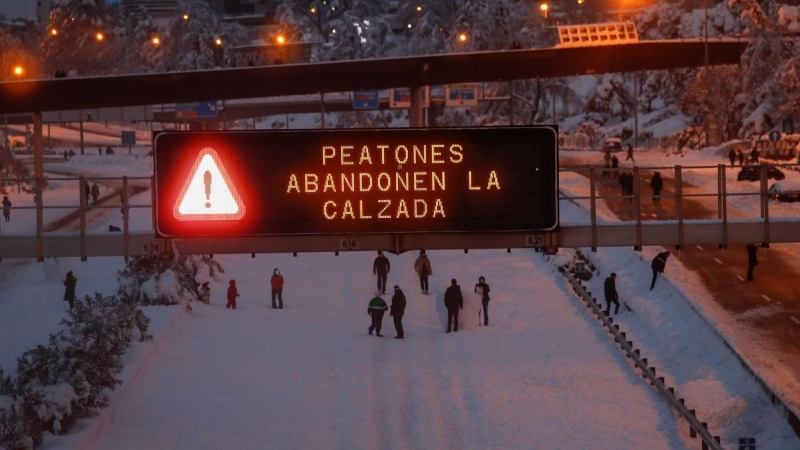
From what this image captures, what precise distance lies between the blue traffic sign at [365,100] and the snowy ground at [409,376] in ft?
101

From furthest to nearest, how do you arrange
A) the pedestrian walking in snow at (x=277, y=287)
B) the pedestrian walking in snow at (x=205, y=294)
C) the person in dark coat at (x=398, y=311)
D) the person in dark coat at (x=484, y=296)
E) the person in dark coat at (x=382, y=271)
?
the person in dark coat at (x=382, y=271) < the pedestrian walking in snow at (x=205, y=294) < the pedestrian walking in snow at (x=277, y=287) < the person in dark coat at (x=484, y=296) < the person in dark coat at (x=398, y=311)

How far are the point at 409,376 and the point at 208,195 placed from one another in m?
17.0

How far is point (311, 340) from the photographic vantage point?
129 feet

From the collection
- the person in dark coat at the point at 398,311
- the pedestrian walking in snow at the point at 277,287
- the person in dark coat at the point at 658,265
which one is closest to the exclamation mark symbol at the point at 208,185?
the person in dark coat at the point at 398,311

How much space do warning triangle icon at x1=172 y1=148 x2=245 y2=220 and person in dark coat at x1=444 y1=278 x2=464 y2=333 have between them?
21700mm

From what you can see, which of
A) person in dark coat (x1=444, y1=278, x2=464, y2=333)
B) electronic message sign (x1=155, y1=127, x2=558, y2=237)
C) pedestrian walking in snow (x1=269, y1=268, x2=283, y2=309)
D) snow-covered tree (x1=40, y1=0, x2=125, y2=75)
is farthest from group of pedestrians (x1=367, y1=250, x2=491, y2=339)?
snow-covered tree (x1=40, y1=0, x2=125, y2=75)

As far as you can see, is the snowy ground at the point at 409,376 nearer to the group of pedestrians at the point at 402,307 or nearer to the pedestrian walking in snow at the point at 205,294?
the group of pedestrians at the point at 402,307

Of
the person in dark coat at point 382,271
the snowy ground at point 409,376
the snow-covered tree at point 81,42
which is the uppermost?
the snow-covered tree at point 81,42

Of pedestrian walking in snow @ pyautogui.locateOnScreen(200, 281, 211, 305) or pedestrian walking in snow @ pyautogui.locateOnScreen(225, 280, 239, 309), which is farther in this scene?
pedestrian walking in snow @ pyautogui.locateOnScreen(200, 281, 211, 305)

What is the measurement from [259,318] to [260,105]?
49.5 metres

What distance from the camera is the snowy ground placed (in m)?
28.9

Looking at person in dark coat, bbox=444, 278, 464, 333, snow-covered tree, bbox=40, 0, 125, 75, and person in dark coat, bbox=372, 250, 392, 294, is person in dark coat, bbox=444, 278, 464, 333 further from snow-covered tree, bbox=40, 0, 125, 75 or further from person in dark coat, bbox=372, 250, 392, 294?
snow-covered tree, bbox=40, 0, 125, 75

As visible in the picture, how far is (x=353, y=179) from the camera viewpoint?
17922mm

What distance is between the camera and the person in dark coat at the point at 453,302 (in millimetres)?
39469
